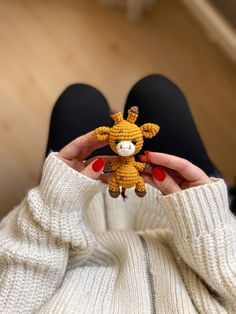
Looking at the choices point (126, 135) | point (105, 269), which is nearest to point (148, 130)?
point (126, 135)

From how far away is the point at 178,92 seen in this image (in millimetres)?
913

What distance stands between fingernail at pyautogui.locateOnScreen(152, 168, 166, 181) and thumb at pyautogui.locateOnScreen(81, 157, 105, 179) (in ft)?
0.26

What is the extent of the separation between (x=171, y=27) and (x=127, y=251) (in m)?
0.97

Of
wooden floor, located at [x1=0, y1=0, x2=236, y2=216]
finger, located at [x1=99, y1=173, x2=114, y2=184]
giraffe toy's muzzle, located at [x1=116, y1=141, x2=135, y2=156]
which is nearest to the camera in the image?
giraffe toy's muzzle, located at [x1=116, y1=141, x2=135, y2=156]

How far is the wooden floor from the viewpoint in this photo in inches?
50.6

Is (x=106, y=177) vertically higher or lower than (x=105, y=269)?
higher

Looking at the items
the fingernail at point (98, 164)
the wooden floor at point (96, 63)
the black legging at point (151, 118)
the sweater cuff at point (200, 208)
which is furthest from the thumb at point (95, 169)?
the wooden floor at point (96, 63)

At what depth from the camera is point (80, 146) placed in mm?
674

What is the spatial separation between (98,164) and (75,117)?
0.28 m

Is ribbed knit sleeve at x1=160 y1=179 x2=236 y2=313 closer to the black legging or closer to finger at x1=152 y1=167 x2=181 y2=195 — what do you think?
finger at x1=152 y1=167 x2=181 y2=195

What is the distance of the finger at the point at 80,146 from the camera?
2.17ft

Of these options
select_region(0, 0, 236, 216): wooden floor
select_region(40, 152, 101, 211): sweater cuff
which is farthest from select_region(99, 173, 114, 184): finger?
select_region(0, 0, 236, 216): wooden floor

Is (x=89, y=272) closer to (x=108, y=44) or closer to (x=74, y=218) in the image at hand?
(x=74, y=218)

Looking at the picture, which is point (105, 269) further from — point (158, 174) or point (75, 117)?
point (75, 117)
